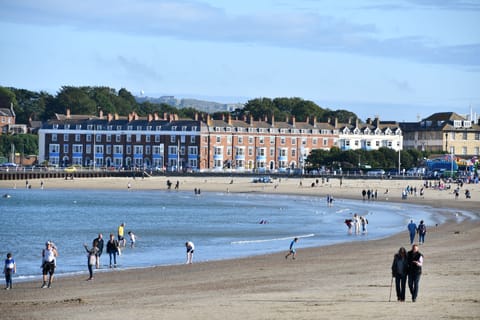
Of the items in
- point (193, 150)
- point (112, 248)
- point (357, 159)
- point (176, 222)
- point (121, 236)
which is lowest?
point (176, 222)

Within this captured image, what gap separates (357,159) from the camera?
14288 centimetres

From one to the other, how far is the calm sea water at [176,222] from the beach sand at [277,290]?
3909 millimetres

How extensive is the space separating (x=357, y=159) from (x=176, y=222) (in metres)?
78.0

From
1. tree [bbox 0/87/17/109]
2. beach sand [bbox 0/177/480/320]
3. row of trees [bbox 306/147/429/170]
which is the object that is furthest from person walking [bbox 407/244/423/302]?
tree [bbox 0/87/17/109]

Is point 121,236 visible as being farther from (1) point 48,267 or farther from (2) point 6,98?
(2) point 6,98

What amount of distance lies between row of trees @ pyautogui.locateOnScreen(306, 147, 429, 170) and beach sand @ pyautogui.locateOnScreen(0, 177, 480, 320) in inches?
3734

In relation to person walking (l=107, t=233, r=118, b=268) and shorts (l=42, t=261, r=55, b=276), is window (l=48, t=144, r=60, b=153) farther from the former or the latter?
shorts (l=42, t=261, r=55, b=276)

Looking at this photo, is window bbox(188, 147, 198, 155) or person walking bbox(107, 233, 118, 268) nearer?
person walking bbox(107, 233, 118, 268)

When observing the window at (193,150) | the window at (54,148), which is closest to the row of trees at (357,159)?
the window at (193,150)

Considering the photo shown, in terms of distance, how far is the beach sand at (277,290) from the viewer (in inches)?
950

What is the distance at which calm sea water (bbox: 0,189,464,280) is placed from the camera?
148ft

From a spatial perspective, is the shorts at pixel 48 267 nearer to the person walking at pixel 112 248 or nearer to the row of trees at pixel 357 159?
the person walking at pixel 112 248

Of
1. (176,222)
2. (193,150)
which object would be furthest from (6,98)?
(176,222)

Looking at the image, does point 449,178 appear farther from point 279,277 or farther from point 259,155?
point 279,277
